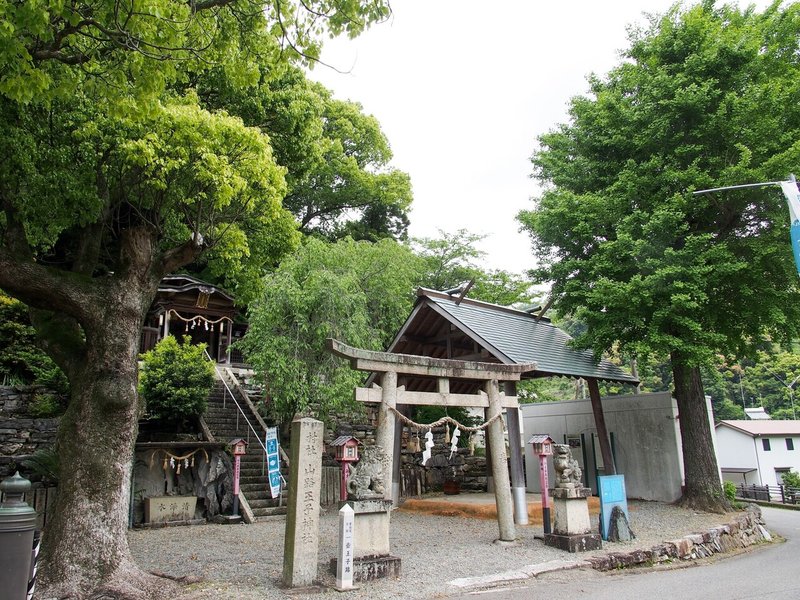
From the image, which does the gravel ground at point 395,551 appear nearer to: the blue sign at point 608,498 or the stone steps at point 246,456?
the blue sign at point 608,498

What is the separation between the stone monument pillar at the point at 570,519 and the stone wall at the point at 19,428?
11.9 metres

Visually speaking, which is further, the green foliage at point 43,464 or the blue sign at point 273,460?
the blue sign at point 273,460

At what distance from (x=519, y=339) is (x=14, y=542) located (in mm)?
12533

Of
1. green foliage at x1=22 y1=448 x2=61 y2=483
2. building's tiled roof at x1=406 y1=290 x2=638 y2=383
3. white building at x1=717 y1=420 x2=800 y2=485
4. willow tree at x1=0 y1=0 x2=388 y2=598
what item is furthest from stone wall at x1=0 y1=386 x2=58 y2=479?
white building at x1=717 y1=420 x2=800 y2=485

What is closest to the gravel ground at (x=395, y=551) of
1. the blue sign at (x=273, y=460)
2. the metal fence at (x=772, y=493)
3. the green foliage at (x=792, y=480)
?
the blue sign at (x=273, y=460)

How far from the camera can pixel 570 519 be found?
9781 mm

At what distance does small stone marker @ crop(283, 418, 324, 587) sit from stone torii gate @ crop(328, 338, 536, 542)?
4.41ft

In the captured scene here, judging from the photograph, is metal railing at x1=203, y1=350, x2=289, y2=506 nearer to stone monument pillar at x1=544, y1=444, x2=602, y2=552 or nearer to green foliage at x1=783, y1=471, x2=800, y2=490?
stone monument pillar at x1=544, y1=444, x2=602, y2=552

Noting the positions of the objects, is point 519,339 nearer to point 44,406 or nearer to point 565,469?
point 565,469

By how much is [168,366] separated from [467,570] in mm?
10256

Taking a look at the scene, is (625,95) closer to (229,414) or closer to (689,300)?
(689,300)

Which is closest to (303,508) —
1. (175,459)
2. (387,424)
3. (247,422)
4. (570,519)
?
(387,424)

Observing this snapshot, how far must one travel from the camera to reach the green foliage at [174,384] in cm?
1462

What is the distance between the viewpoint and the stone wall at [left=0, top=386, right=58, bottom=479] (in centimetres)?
1310
